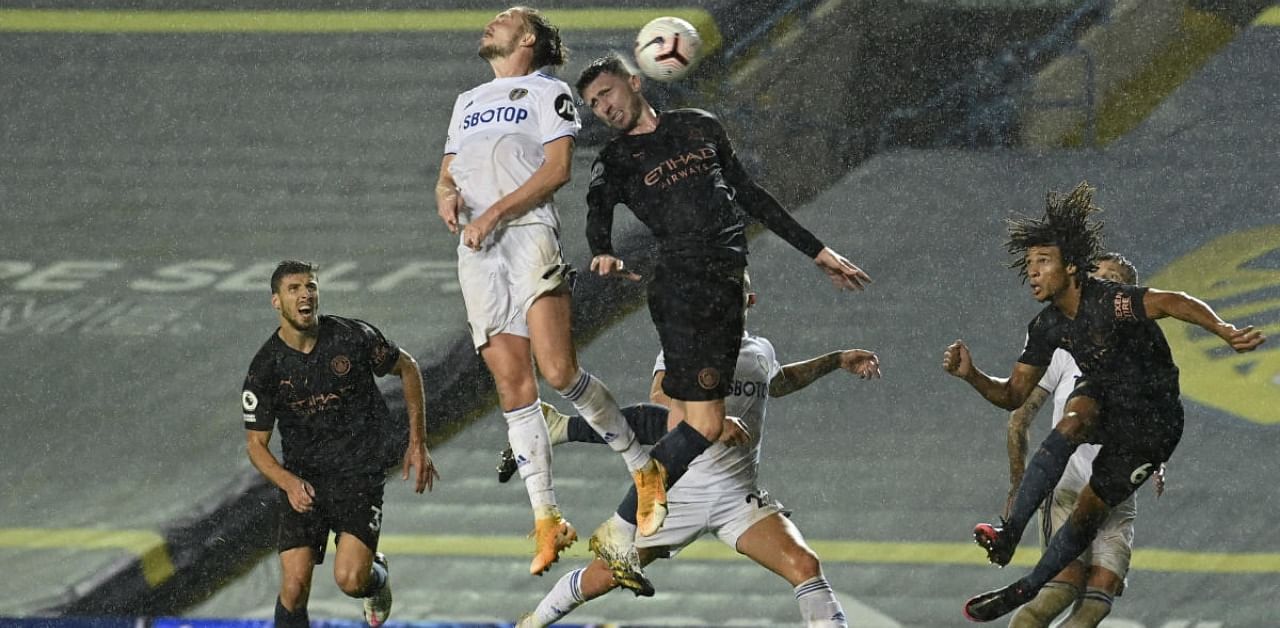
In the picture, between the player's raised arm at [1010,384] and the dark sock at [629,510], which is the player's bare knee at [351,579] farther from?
the player's raised arm at [1010,384]

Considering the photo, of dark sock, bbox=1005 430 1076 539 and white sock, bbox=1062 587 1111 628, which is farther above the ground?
dark sock, bbox=1005 430 1076 539

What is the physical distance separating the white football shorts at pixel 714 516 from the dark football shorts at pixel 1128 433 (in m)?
1.13

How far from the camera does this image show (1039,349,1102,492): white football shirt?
6242 millimetres

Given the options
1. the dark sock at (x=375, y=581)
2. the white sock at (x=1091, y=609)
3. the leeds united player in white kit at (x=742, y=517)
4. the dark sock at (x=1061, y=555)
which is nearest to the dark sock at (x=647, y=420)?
the leeds united player in white kit at (x=742, y=517)

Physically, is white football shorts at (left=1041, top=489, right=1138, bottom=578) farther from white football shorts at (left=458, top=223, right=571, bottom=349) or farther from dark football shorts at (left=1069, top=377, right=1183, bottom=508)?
white football shorts at (left=458, top=223, right=571, bottom=349)

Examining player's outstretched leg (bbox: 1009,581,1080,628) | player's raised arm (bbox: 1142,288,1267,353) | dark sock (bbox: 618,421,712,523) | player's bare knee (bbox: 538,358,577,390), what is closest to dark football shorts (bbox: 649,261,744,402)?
dark sock (bbox: 618,421,712,523)

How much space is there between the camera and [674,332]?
5473mm

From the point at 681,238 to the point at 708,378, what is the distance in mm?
465

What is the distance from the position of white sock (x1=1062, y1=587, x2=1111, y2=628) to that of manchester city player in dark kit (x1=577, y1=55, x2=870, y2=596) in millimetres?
1513

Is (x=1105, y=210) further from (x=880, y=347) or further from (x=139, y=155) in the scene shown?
(x=139, y=155)

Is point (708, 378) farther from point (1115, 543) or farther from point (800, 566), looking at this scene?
point (1115, 543)

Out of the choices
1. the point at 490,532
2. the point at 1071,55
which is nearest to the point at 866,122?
the point at 1071,55

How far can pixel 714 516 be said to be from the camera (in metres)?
5.91

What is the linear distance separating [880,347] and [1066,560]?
3600 millimetres
